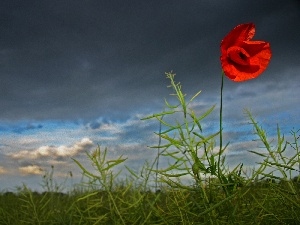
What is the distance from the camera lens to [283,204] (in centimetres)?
137

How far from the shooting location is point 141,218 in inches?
65.0

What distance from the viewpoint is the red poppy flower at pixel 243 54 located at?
1238mm

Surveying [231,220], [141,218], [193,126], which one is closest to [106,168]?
[141,218]

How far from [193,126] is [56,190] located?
1.20 meters

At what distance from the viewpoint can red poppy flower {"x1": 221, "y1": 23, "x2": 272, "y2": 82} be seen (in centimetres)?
124

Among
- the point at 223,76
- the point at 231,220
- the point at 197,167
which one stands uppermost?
the point at 223,76

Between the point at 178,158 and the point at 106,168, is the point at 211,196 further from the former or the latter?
the point at 106,168

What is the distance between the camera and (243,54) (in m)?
1.28

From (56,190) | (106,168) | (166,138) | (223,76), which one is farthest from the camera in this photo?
(56,190)

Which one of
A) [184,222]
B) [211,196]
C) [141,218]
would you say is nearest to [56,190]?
[141,218]

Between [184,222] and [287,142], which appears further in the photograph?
[287,142]

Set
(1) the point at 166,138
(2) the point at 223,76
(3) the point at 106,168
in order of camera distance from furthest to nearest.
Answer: (3) the point at 106,168 → (1) the point at 166,138 → (2) the point at 223,76

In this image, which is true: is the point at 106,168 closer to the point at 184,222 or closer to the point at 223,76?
the point at 184,222

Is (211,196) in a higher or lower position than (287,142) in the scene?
lower
